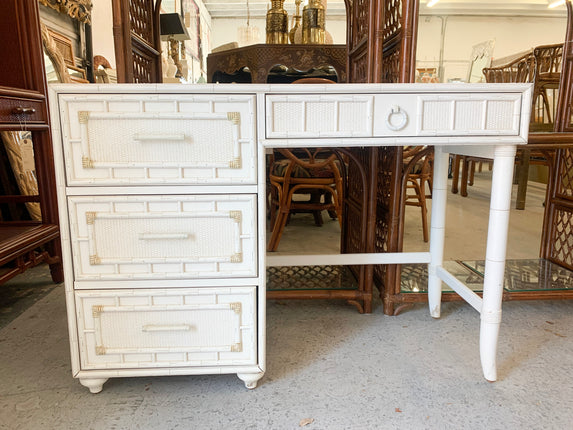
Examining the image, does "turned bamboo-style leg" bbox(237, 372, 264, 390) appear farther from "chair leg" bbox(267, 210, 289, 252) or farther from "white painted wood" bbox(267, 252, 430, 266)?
"chair leg" bbox(267, 210, 289, 252)

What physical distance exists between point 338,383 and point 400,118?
27.7 inches

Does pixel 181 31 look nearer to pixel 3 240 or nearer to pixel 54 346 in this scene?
pixel 3 240

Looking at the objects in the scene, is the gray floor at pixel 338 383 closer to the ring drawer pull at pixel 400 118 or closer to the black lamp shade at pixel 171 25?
the ring drawer pull at pixel 400 118

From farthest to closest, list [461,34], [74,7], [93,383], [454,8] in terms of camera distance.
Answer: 1. [461,34]
2. [454,8]
3. [74,7]
4. [93,383]

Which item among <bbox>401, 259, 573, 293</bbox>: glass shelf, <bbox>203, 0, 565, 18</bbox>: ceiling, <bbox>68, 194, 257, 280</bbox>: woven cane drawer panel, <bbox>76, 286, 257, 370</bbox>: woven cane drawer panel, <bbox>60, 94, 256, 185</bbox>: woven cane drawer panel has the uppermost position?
<bbox>203, 0, 565, 18</bbox>: ceiling

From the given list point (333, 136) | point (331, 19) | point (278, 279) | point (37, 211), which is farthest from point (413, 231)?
point (331, 19)

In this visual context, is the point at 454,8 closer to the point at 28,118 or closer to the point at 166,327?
the point at 28,118

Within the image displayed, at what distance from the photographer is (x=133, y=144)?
969mm

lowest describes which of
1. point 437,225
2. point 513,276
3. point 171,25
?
point 513,276

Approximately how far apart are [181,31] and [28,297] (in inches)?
88.7

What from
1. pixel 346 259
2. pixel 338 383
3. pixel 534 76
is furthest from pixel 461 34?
pixel 338 383

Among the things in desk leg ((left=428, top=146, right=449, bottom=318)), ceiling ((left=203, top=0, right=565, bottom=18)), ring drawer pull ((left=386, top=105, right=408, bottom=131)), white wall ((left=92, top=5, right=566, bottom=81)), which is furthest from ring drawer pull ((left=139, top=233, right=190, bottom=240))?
white wall ((left=92, top=5, right=566, bottom=81))

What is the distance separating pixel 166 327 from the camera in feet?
3.42

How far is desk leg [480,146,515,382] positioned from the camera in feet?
3.48
